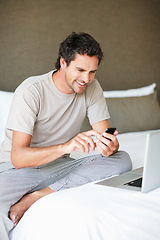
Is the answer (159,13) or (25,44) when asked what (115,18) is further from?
(25,44)

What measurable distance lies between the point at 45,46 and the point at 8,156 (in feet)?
4.79

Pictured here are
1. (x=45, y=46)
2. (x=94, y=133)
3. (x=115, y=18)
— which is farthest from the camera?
(x=115, y=18)

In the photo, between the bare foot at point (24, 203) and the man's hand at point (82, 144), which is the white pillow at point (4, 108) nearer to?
the bare foot at point (24, 203)

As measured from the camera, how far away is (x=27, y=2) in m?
3.08

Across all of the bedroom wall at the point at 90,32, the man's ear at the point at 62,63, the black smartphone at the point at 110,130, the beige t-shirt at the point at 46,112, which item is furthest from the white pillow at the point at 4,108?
the black smartphone at the point at 110,130

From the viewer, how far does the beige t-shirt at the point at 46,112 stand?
1.89 meters

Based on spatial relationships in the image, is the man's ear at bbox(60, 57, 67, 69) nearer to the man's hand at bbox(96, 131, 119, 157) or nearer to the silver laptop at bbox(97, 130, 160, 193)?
the man's hand at bbox(96, 131, 119, 157)

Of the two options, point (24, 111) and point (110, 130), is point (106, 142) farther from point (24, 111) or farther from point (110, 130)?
point (24, 111)


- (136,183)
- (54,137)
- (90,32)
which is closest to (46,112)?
(54,137)

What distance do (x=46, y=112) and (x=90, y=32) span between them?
5.58ft

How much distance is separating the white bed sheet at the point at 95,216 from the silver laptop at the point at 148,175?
4 cm

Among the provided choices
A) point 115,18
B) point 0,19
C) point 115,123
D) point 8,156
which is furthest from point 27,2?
point 8,156

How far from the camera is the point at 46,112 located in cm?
201

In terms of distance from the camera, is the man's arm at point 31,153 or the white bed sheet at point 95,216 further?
the man's arm at point 31,153
